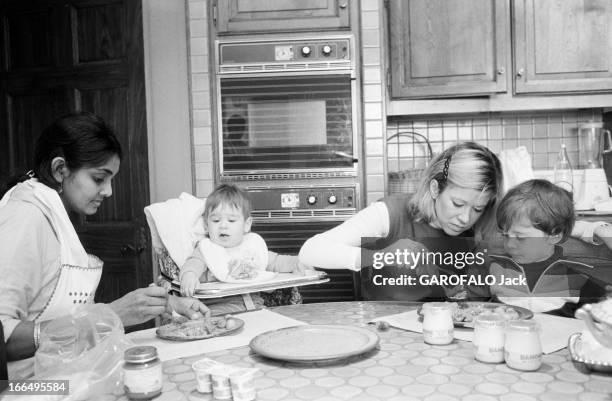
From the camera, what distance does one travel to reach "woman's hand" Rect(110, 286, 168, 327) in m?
1.40

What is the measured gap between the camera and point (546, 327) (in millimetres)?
1414

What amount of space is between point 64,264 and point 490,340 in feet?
3.55

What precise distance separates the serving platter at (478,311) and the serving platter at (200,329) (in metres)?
0.49

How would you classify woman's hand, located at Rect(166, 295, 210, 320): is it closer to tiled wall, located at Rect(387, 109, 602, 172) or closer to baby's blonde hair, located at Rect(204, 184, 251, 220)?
baby's blonde hair, located at Rect(204, 184, 251, 220)

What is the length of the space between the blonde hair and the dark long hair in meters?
1.10

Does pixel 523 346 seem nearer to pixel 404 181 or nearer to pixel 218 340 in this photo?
pixel 218 340

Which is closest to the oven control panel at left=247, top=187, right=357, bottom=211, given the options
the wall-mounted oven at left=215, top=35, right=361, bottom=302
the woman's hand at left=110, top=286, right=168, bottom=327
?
the wall-mounted oven at left=215, top=35, right=361, bottom=302

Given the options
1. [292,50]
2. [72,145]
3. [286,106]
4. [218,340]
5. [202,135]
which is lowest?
[218,340]

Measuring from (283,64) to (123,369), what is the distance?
228 cm

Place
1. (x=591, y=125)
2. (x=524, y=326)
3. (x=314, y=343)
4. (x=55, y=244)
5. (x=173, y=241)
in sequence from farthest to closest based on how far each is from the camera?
1. (x=591, y=125)
2. (x=173, y=241)
3. (x=55, y=244)
4. (x=314, y=343)
5. (x=524, y=326)

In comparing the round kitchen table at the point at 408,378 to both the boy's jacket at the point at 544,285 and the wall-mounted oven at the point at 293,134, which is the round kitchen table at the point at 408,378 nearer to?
the boy's jacket at the point at 544,285

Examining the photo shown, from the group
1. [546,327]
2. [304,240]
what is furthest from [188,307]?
[304,240]

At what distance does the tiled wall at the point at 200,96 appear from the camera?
3105mm

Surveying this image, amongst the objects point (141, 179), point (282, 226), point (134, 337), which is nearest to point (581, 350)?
point (134, 337)
